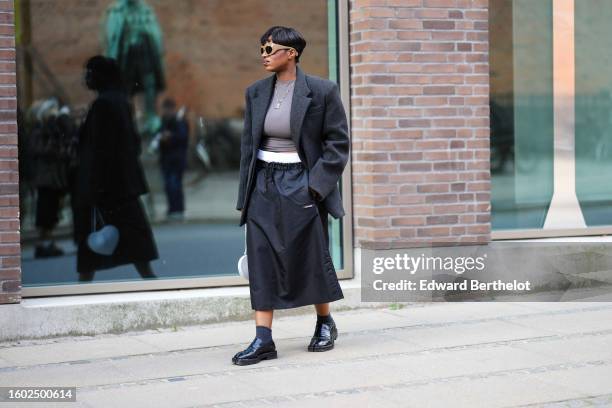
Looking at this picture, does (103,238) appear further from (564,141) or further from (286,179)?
(564,141)

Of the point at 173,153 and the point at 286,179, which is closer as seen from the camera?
the point at 286,179

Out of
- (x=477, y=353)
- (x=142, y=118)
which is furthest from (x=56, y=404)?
(x=142, y=118)

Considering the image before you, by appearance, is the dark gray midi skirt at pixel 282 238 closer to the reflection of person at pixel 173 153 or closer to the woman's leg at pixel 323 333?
the woman's leg at pixel 323 333

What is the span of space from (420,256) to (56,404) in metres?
3.78

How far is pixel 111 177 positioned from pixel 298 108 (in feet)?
7.62

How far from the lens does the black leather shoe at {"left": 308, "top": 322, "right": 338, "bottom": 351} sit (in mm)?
7285

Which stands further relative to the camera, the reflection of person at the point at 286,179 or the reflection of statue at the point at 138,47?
the reflection of statue at the point at 138,47

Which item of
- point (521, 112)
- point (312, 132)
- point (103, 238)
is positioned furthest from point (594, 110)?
point (103, 238)

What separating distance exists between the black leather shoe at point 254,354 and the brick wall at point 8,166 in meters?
1.82

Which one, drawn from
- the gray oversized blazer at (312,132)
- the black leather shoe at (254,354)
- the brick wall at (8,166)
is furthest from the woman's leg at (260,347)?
the brick wall at (8,166)

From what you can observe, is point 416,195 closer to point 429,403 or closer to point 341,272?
point 341,272

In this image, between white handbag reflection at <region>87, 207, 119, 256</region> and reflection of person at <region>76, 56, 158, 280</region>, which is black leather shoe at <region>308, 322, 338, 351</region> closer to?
reflection of person at <region>76, 56, 158, 280</region>

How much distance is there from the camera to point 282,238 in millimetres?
7059

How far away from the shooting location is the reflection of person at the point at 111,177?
863 cm
